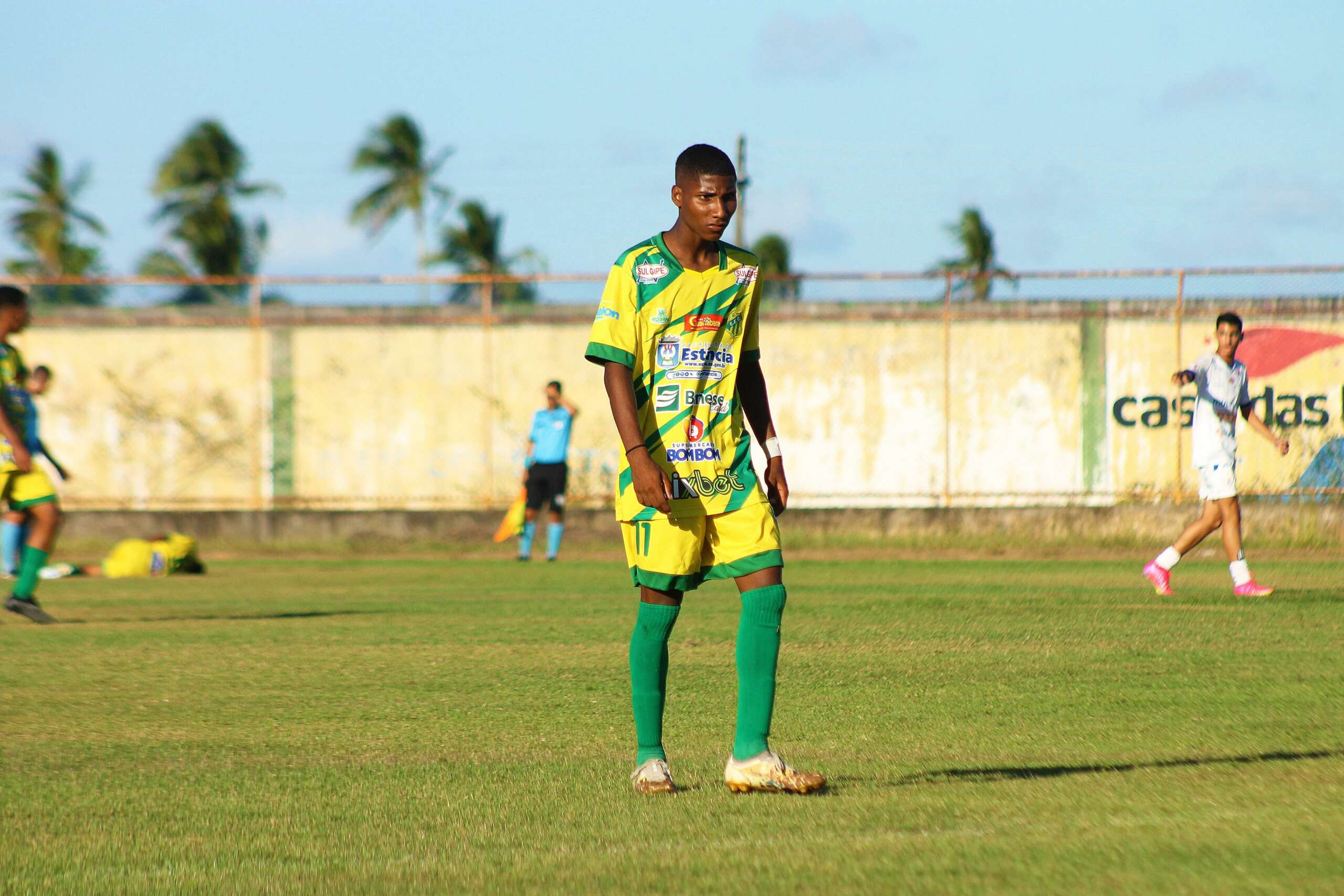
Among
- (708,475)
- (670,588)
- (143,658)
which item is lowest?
(143,658)

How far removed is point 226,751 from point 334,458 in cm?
1542

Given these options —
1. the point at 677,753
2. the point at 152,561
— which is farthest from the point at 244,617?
the point at 677,753

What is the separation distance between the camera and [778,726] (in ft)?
19.9

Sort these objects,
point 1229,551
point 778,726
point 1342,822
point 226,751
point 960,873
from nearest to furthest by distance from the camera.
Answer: point 960,873
point 1342,822
point 226,751
point 778,726
point 1229,551

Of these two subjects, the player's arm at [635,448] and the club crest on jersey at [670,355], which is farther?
the club crest on jersey at [670,355]

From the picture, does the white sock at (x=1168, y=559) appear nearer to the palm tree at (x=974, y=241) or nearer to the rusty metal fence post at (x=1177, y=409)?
the rusty metal fence post at (x=1177, y=409)

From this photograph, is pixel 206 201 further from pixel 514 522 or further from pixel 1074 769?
pixel 1074 769

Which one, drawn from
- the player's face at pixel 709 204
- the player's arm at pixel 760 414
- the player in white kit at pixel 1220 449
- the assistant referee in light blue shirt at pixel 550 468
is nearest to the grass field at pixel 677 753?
the player in white kit at pixel 1220 449

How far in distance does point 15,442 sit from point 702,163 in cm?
676

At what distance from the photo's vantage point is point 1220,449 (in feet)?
38.7

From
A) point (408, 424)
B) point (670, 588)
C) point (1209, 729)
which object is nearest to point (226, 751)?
point (670, 588)

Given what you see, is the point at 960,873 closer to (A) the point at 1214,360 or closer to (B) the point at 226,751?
(B) the point at 226,751

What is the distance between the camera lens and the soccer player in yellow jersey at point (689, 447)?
15.5 feet

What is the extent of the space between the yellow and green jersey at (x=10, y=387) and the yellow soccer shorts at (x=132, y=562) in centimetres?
524
